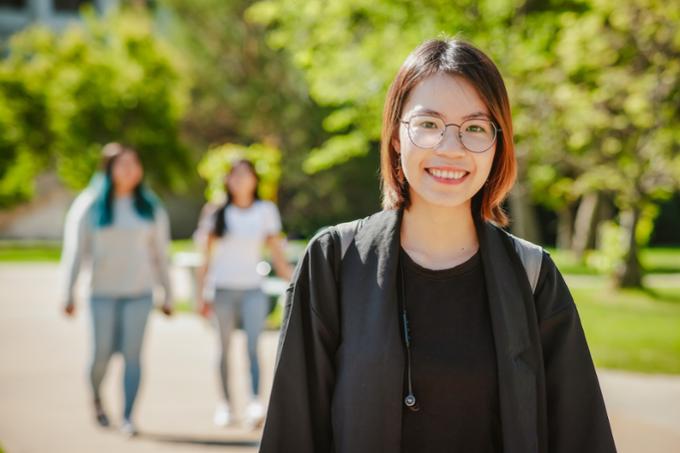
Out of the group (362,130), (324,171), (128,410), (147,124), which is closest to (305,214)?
(324,171)

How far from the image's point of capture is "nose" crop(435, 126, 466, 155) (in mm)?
2076

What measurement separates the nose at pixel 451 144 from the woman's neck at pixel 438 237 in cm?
20

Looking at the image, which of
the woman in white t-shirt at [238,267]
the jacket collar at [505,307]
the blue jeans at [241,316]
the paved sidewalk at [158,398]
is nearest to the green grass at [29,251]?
the paved sidewalk at [158,398]

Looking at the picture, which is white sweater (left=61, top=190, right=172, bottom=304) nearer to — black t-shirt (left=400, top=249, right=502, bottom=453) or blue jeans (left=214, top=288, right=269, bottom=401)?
blue jeans (left=214, top=288, right=269, bottom=401)

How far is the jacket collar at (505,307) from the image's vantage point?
2.03 meters

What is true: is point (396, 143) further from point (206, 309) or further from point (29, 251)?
point (29, 251)

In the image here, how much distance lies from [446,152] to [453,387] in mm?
596

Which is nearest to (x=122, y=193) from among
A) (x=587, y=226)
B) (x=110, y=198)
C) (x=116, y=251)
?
(x=110, y=198)

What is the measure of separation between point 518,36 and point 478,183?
8.74 meters

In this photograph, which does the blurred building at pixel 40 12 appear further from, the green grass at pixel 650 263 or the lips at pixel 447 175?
the lips at pixel 447 175

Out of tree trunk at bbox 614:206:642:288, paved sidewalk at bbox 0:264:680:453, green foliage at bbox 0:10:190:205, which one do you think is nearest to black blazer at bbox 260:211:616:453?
paved sidewalk at bbox 0:264:680:453

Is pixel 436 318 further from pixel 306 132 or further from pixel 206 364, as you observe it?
pixel 306 132

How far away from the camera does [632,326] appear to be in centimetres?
1100

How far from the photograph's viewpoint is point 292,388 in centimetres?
211
